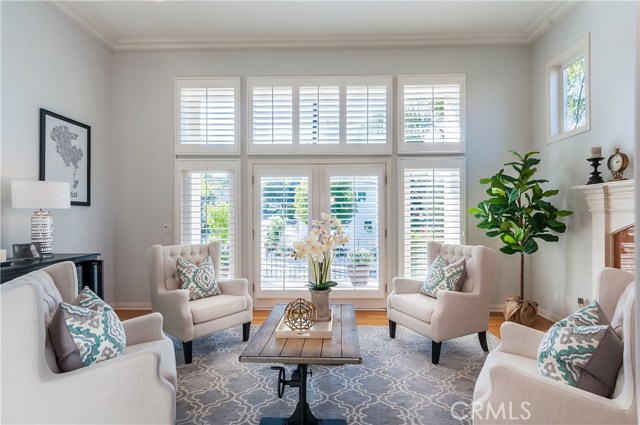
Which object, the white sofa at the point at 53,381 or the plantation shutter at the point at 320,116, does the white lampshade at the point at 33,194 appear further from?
the plantation shutter at the point at 320,116

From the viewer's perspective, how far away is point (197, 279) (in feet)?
10.8

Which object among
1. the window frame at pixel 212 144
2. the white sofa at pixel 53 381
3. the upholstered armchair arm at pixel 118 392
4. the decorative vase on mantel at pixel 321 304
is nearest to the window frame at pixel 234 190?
the window frame at pixel 212 144

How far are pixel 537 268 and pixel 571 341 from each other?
10.2ft

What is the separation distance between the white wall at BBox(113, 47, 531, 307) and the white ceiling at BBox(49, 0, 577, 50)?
0.15 meters

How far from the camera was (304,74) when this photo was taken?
14.5 ft

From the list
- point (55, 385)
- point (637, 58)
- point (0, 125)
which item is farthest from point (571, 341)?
point (0, 125)

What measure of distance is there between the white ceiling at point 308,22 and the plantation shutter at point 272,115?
1.88ft

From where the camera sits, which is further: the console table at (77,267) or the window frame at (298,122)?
the window frame at (298,122)

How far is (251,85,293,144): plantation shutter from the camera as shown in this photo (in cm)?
440

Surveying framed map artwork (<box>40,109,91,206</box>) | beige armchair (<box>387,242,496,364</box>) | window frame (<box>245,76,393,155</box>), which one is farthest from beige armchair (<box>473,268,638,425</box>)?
framed map artwork (<box>40,109,91,206</box>)

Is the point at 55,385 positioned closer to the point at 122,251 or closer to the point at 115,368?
the point at 115,368

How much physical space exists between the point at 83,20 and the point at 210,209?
8.31 ft

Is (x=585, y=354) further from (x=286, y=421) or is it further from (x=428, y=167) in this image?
(x=428, y=167)

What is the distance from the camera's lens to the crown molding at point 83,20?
11.6 ft
